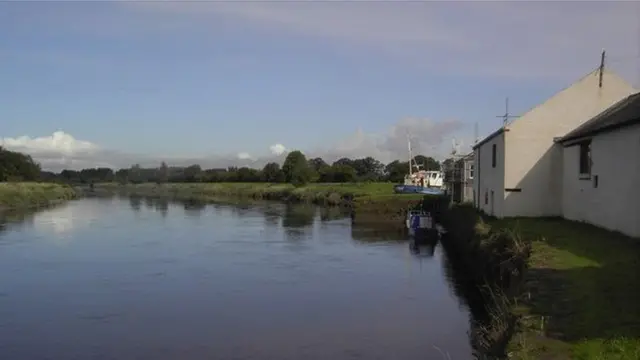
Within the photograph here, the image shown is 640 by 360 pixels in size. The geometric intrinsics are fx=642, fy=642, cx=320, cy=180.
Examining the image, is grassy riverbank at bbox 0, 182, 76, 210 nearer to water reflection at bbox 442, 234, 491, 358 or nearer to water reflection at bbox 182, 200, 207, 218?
water reflection at bbox 182, 200, 207, 218

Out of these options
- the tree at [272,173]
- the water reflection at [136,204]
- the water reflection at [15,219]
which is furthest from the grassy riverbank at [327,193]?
the water reflection at [15,219]

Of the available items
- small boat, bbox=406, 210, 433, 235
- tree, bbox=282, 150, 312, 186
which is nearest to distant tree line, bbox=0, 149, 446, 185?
tree, bbox=282, 150, 312, 186

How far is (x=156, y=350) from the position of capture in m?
15.8

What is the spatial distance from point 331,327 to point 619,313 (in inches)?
347

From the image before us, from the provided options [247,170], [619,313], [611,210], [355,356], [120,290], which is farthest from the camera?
[247,170]

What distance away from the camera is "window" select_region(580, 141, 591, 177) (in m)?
25.1

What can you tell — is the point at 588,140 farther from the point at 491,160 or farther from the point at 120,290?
the point at 120,290

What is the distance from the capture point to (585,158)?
25.8 m

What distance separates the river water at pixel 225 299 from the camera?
640 inches

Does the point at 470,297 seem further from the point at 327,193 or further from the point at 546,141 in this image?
the point at 327,193

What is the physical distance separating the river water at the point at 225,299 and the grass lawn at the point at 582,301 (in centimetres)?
290

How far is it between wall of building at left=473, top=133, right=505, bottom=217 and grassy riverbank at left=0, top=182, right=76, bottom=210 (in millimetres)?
52073

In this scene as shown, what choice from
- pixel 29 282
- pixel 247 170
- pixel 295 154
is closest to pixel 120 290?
pixel 29 282

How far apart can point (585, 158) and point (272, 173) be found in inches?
4745
